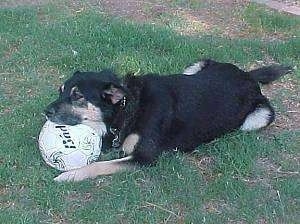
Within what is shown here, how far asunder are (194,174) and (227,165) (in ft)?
1.04

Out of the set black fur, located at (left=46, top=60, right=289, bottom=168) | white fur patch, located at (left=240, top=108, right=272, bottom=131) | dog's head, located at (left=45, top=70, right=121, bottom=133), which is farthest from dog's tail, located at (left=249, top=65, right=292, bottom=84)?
dog's head, located at (left=45, top=70, right=121, bottom=133)

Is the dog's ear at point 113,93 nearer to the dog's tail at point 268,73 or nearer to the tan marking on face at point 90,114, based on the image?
the tan marking on face at point 90,114

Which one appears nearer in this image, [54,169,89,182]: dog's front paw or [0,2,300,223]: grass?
[0,2,300,223]: grass

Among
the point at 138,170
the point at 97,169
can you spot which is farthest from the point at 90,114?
the point at 138,170

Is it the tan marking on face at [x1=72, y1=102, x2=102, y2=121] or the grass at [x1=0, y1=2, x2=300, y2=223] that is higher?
the tan marking on face at [x1=72, y1=102, x2=102, y2=121]

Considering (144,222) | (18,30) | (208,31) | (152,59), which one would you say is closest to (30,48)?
(18,30)

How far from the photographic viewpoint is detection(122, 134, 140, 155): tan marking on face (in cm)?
542

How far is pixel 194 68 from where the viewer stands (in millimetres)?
6824

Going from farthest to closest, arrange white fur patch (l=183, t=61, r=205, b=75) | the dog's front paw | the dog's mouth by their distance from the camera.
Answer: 1. white fur patch (l=183, t=61, r=205, b=75)
2. the dog's mouth
3. the dog's front paw

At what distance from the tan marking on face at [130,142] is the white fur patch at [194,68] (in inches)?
59.9

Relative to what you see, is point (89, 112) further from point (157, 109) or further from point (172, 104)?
point (172, 104)

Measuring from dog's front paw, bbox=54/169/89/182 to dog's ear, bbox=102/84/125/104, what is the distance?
655mm

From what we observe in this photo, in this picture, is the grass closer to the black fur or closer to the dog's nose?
the black fur

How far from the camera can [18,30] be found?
8031mm
